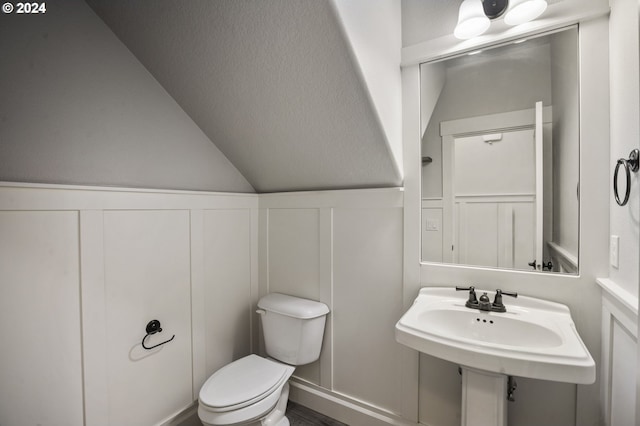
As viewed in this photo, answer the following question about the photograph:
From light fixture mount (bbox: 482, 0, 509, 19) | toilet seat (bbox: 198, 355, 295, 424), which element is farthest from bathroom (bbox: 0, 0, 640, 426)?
toilet seat (bbox: 198, 355, 295, 424)

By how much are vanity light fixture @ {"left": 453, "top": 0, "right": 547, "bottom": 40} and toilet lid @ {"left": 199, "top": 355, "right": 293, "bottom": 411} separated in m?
1.98

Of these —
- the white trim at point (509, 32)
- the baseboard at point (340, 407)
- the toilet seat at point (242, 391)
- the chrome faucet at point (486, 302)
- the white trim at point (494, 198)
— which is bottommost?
the baseboard at point (340, 407)

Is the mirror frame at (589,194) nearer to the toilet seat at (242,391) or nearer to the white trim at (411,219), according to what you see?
the white trim at (411,219)

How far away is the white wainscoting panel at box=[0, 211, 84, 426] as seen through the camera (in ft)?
3.43

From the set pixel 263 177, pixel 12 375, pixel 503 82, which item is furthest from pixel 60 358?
pixel 503 82

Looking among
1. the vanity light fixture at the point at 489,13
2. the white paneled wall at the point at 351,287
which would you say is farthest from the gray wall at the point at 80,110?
the vanity light fixture at the point at 489,13

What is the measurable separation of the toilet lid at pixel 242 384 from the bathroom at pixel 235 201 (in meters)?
0.31

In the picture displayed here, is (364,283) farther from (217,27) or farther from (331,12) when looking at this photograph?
(217,27)

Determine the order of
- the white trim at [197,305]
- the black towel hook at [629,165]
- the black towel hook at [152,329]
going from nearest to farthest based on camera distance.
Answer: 1. the black towel hook at [629,165]
2. the black towel hook at [152,329]
3. the white trim at [197,305]

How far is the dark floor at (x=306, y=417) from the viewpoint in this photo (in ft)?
5.71

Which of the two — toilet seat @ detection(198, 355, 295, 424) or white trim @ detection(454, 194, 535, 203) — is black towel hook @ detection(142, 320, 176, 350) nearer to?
toilet seat @ detection(198, 355, 295, 424)

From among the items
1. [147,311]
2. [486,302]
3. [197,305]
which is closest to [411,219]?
[486,302]

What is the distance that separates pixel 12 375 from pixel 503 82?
2433 millimetres

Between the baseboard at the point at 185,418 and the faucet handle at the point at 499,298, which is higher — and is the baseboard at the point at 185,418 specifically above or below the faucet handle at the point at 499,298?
below
